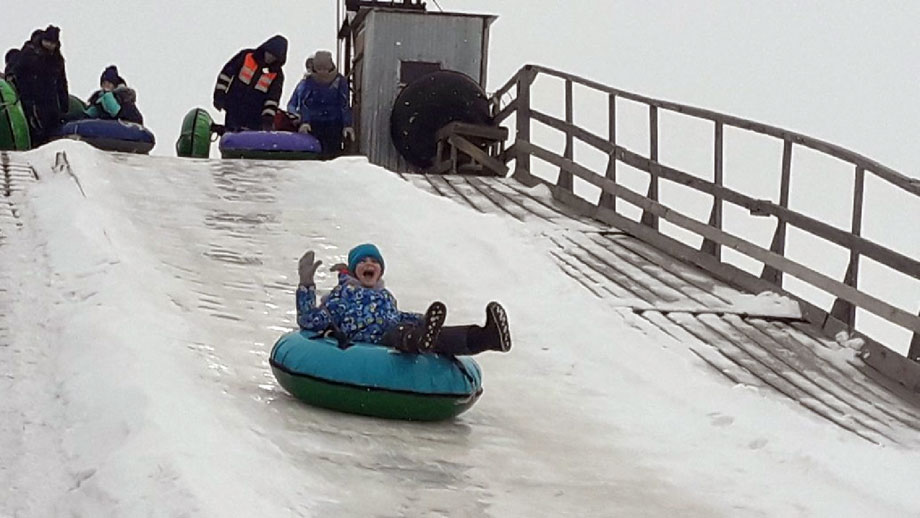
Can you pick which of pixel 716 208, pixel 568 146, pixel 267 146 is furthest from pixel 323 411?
pixel 267 146

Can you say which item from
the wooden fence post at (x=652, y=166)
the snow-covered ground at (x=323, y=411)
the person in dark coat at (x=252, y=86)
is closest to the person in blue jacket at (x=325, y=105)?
the person in dark coat at (x=252, y=86)

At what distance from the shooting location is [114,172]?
11.1 metres

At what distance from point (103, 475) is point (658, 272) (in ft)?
18.6

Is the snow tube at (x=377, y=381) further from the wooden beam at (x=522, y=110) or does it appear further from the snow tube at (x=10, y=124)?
the snow tube at (x=10, y=124)

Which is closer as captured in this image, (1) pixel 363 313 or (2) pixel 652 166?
(1) pixel 363 313

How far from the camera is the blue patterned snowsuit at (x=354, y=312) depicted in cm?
602

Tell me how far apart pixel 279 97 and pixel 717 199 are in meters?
6.34

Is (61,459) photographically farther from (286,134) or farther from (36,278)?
(286,134)

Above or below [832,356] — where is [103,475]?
above

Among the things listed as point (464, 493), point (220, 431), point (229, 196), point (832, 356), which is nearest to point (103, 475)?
point (220, 431)

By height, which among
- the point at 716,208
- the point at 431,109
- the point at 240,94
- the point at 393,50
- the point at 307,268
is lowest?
the point at 431,109

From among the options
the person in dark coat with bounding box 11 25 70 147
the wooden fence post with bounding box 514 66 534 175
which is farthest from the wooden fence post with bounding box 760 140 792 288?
the person in dark coat with bounding box 11 25 70 147

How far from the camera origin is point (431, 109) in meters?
15.6

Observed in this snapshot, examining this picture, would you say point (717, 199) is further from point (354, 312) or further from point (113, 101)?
point (113, 101)
